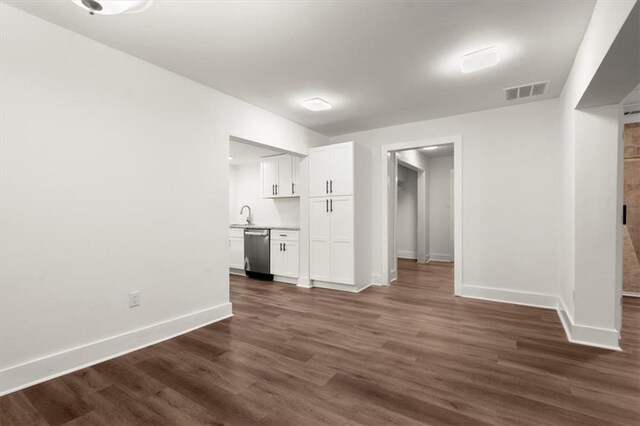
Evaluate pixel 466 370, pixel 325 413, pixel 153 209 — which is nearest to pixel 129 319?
pixel 153 209

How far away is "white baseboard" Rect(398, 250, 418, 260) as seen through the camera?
25.2ft

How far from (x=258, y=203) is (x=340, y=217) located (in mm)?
2606

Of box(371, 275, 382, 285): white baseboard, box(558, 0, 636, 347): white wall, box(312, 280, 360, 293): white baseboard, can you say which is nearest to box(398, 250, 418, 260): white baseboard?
box(371, 275, 382, 285): white baseboard

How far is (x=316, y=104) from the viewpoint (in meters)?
3.68

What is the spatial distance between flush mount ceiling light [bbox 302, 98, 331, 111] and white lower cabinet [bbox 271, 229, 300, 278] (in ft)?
6.92

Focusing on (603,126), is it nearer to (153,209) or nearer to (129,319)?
(153,209)

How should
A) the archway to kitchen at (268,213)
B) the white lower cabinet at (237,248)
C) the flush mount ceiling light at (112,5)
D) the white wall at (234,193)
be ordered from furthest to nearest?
the white wall at (234,193) → the white lower cabinet at (237,248) → the archway to kitchen at (268,213) → the flush mount ceiling light at (112,5)

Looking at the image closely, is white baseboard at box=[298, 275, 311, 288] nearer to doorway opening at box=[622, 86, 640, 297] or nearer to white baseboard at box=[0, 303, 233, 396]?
white baseboard at box=[0, 303, 233, 396]

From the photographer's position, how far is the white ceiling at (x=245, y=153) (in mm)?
5407

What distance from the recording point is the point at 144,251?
2697 millimetres

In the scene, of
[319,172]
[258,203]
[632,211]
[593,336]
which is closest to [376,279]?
[319,172]

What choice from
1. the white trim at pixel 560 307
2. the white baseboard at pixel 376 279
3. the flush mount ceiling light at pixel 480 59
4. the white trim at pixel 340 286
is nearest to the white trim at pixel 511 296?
the white trim at pixel 560 307

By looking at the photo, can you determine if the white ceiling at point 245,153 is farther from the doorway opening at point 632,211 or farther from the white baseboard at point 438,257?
the doorway opening at point 632,211

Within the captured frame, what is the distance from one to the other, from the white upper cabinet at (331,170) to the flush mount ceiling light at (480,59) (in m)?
2.00
